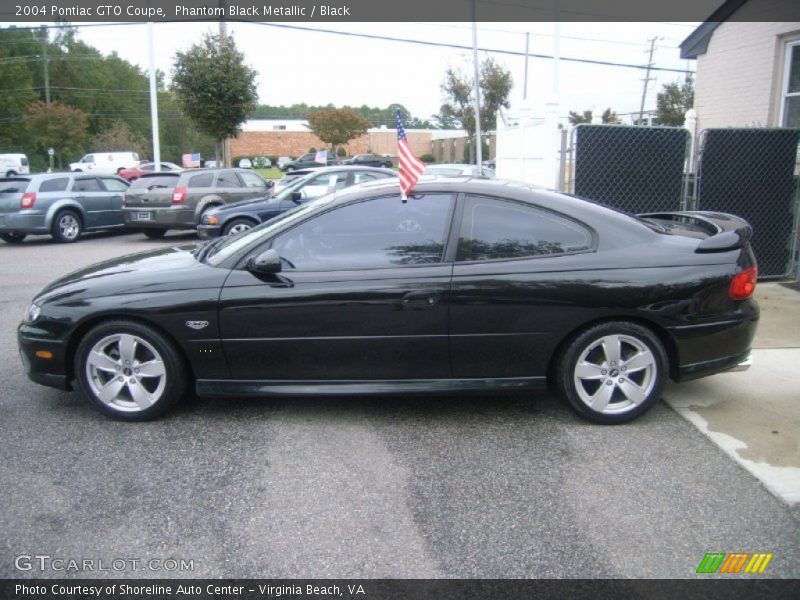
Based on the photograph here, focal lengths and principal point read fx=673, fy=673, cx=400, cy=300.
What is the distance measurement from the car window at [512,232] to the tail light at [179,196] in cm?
1108

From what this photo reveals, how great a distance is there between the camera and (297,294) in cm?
427

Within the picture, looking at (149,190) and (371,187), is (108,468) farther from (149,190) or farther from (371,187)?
(149,190)

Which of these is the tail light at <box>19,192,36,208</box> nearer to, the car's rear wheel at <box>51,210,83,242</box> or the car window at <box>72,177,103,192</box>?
the car's rear wheel at <box>51,210,83,242</box>

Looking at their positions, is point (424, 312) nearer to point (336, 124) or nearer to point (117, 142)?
point (336, 124)

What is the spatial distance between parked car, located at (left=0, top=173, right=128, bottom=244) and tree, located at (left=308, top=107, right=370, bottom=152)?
41768 mm

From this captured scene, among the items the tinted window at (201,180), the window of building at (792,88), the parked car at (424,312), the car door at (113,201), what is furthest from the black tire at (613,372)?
the car door at (113,201)

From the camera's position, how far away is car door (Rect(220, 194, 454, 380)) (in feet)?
14.0

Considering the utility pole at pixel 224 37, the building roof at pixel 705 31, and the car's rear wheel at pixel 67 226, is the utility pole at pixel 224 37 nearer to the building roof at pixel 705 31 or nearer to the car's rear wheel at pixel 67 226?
the car's rear wheel at pixel 67 226

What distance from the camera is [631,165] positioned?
7.71m


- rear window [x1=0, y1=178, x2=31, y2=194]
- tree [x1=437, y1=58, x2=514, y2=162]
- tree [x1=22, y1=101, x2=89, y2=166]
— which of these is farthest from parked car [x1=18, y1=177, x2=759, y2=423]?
tree [x1=22, y1=101, x2=89, y2=166]

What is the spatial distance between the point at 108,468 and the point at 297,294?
4.89ft

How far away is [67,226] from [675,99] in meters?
48.0

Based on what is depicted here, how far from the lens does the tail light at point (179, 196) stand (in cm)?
1420

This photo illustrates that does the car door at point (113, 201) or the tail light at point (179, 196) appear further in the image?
the car door at point (113, 201)
